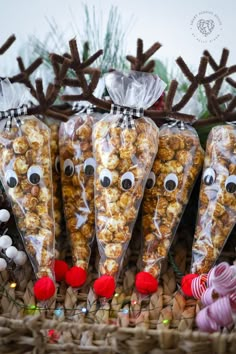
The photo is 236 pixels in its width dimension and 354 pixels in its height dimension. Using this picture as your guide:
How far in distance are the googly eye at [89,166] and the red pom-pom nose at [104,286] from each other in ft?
0.76

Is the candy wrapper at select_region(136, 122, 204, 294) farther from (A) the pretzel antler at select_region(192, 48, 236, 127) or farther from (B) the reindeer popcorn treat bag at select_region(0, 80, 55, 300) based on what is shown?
(B) the reindeer popcorn treat bag at select_region(0, 80, 55, 300)

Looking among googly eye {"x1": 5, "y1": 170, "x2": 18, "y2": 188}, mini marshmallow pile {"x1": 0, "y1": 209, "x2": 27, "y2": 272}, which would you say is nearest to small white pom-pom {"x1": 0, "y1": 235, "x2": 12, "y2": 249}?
mini marshmallow pile {"x1": 0, "y1": 209, "x2": 27, "y2": 272}

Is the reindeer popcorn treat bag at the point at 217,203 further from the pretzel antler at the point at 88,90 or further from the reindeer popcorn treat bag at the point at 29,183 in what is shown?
the reindeer popcorn treat bag at the point at 29,183

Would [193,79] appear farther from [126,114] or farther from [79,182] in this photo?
[79,182]

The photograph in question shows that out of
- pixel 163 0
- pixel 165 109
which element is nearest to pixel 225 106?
pixel 165 109

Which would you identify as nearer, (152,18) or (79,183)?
(79,183)

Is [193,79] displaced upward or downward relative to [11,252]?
upward

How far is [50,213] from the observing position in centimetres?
114

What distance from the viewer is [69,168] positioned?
46.8 inches

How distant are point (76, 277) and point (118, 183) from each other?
21 centimetres

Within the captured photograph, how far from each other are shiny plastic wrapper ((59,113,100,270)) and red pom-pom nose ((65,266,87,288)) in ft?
0.15

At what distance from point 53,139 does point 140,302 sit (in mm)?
409

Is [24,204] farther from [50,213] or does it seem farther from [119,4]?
[119,4]

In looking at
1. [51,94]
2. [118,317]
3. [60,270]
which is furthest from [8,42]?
[118,317]
